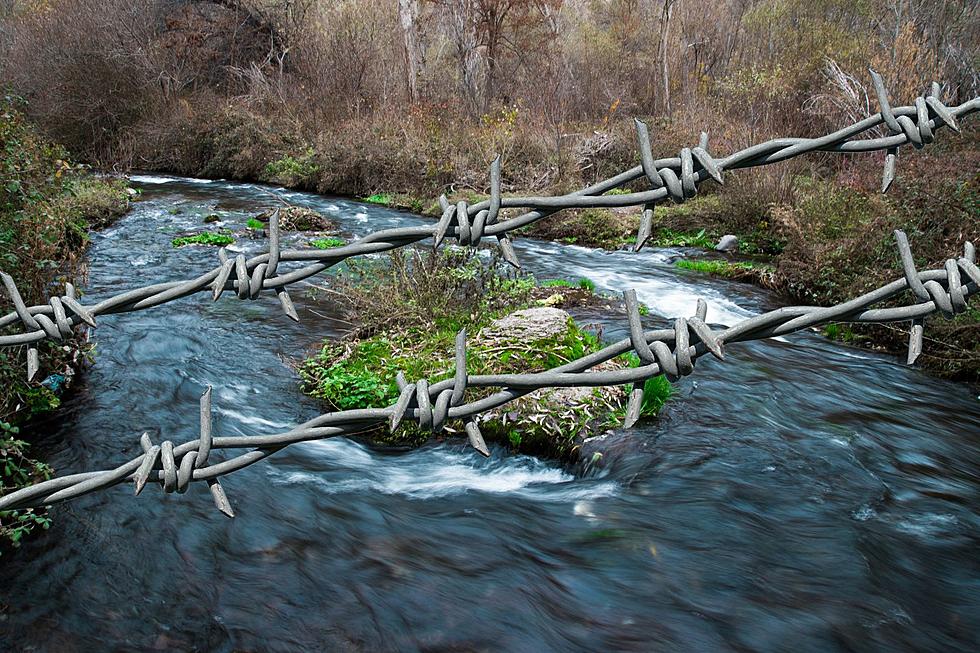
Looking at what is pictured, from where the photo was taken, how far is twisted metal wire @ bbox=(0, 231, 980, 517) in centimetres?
121

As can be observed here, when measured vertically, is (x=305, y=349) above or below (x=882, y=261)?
below

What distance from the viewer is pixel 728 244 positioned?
11641mm

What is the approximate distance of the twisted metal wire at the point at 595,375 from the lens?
1.21 m

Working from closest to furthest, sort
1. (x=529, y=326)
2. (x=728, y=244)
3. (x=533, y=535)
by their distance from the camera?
(x=533, y=535) < (x=529, y=326) < (x=728, y=244)

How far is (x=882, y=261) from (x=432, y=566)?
672cm

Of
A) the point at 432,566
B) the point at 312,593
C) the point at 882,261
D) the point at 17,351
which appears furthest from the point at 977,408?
the point at 17,351

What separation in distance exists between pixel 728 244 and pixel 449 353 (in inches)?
299

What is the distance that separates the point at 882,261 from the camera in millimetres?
7941

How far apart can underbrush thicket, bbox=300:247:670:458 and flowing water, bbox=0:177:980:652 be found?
0.68 ft

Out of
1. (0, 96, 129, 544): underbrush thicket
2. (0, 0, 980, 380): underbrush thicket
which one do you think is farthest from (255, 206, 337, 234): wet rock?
(0, 96, 129, 544): underbrush thicket

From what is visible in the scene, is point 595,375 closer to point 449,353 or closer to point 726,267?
point 449,353

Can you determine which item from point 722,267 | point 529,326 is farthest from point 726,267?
point 529,326

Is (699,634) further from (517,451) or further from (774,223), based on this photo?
(774,223)

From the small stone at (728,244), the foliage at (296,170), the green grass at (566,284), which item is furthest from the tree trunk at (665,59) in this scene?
the green grass at (566,284)
